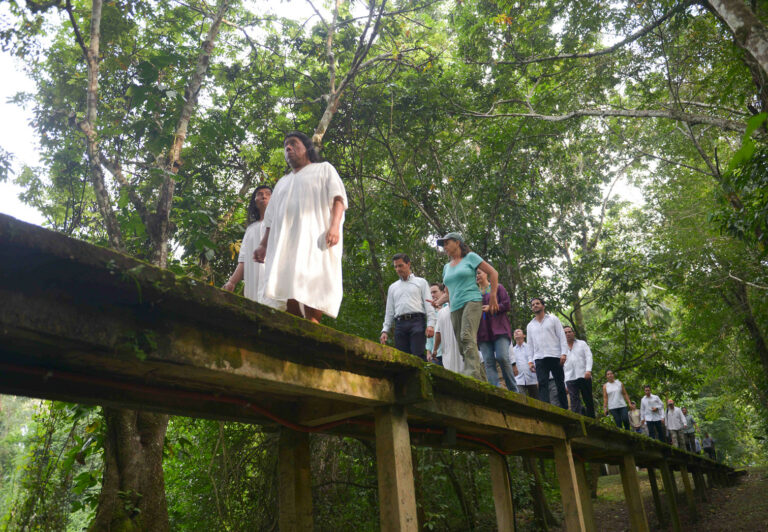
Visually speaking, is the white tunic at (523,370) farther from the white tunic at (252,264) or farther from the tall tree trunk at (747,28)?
the white tunic at (252,264)

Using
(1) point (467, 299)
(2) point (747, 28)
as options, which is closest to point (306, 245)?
(1) point (467, 299)

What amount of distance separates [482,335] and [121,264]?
17.7 ft

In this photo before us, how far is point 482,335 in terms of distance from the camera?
6633 mm

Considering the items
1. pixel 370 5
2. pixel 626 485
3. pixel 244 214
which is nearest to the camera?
pixel 370 5

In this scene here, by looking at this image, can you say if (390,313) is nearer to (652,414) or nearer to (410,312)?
(410,312)

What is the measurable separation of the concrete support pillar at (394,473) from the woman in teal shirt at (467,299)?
238cm

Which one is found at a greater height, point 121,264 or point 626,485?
point 121,264

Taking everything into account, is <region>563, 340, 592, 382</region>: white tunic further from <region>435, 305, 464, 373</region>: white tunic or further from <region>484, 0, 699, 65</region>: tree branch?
<region>484, 0, 699, 65</region>: tree branch

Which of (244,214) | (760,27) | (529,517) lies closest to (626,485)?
(529,517)

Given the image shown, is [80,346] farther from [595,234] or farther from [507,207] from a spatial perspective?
[595,234]

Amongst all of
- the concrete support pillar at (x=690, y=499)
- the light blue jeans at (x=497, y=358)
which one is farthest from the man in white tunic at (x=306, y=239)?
the concrete support pillar at (x=690, y=499)

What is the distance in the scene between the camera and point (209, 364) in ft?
7.20

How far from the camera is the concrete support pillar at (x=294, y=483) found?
3648mm

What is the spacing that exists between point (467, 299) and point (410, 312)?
0.87 m
